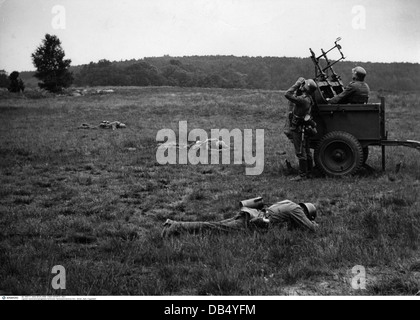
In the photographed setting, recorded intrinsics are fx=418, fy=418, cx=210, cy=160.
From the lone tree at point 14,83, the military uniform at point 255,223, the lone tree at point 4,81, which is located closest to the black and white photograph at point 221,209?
the military uniform at point 255,223

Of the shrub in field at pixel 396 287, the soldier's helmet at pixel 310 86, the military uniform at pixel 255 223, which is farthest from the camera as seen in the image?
the soldier's helmet at pixel 310 86

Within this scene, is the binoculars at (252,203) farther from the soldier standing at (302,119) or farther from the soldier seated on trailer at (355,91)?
the soldier seated on trailer at (355,91)

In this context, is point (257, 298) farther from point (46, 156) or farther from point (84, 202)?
point (46, 156)

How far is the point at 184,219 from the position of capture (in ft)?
22.9

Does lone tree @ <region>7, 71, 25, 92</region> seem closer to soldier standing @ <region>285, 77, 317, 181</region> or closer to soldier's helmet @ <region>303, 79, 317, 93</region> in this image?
soldier standing @ <region>285, 77, 317, 181</region>

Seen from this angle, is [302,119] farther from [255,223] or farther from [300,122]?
[255,223]

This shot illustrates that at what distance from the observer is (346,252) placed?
192 inches

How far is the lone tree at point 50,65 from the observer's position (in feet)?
167

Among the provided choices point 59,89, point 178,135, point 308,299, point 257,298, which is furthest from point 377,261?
point 59,89

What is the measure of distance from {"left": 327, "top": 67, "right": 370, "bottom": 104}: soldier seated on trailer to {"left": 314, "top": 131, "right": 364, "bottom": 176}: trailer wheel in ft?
2.52

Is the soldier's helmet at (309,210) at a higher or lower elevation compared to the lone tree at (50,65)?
lower

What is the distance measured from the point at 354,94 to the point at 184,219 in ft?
16.5

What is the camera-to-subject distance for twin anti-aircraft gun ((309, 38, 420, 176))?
30.2 ft

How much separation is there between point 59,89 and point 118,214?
1816 inches
